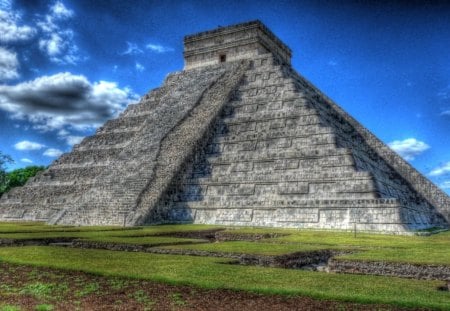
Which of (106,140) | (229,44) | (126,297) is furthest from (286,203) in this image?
(229,44)

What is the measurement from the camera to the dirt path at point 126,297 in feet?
24.0

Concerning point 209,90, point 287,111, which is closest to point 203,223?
point 287,111

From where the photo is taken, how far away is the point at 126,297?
313 inches

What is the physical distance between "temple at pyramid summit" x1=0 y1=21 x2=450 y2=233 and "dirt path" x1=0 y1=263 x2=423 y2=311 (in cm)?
1334

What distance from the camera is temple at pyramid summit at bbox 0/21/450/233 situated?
22172 mm

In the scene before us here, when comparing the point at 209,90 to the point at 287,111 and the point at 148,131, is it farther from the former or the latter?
the point at 287,111

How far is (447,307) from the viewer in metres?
7.00

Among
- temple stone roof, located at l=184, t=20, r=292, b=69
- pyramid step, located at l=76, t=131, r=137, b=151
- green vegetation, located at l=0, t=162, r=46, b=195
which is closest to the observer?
pyramid step, located at l=76, t=131, r=137, b=151

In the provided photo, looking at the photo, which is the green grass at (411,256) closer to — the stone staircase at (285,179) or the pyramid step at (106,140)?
the stone staircase at (285,179)

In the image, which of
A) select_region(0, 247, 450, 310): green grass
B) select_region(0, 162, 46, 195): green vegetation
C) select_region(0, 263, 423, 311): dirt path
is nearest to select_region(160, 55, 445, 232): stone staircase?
select_region(0, 247, 450, 310): green grass

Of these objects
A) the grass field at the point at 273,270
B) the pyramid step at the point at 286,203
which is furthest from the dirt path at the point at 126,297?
the pyramid step at the point at 286,203

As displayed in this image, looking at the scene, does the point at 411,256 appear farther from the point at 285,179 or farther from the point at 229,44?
the point at 229,44

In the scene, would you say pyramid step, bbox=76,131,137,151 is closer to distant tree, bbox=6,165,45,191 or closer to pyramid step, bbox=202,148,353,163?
pyramid step, bbox=202,148,353,163

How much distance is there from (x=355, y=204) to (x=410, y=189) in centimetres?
1000
